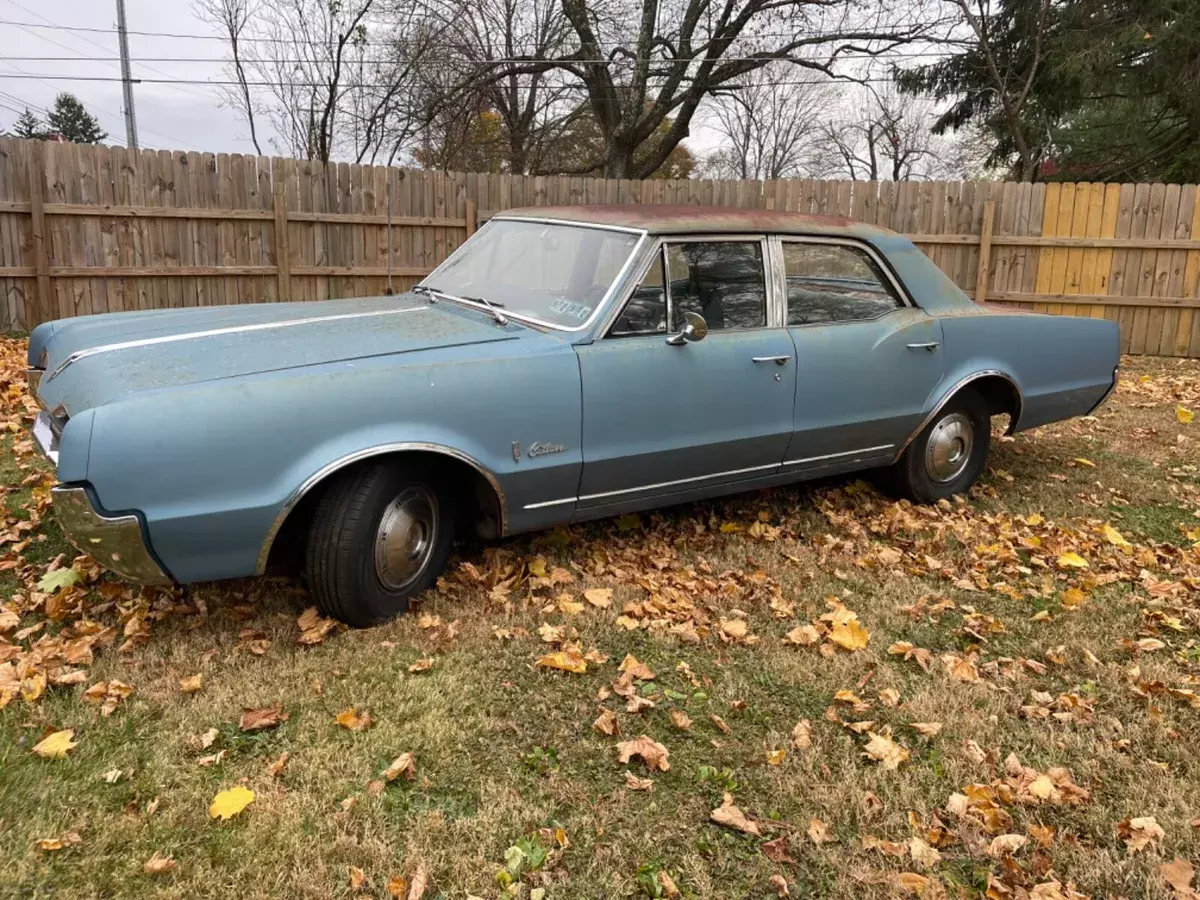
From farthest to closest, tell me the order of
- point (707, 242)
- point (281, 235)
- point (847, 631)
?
point (281, 235), point (707, 242), point (847, 631)

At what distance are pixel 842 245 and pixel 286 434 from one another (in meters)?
3.11

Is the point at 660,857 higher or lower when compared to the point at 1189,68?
lower

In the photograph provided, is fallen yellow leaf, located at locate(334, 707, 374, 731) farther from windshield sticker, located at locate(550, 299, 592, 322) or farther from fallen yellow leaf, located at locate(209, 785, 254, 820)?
windshield sticker, located at locate(550, 299, 592, 322)

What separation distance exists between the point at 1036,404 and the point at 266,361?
433 centimetres

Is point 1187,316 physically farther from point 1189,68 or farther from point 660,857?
point 660,857

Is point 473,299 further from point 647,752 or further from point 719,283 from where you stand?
point 647,752

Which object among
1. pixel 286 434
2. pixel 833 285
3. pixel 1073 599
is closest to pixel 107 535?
pixel 286 434

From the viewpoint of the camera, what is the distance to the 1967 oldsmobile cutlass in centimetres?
304

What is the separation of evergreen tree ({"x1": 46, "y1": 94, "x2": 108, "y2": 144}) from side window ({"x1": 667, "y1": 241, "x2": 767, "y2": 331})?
58.0 m

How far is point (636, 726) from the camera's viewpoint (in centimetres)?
304

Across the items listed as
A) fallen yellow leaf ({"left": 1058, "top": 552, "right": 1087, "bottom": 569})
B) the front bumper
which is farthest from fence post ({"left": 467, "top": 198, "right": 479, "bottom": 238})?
the front bumper

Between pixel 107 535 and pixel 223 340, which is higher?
pixel 223 340

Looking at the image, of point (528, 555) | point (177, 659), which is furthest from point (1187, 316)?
point (177, 659)

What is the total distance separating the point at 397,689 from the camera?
3.17m
